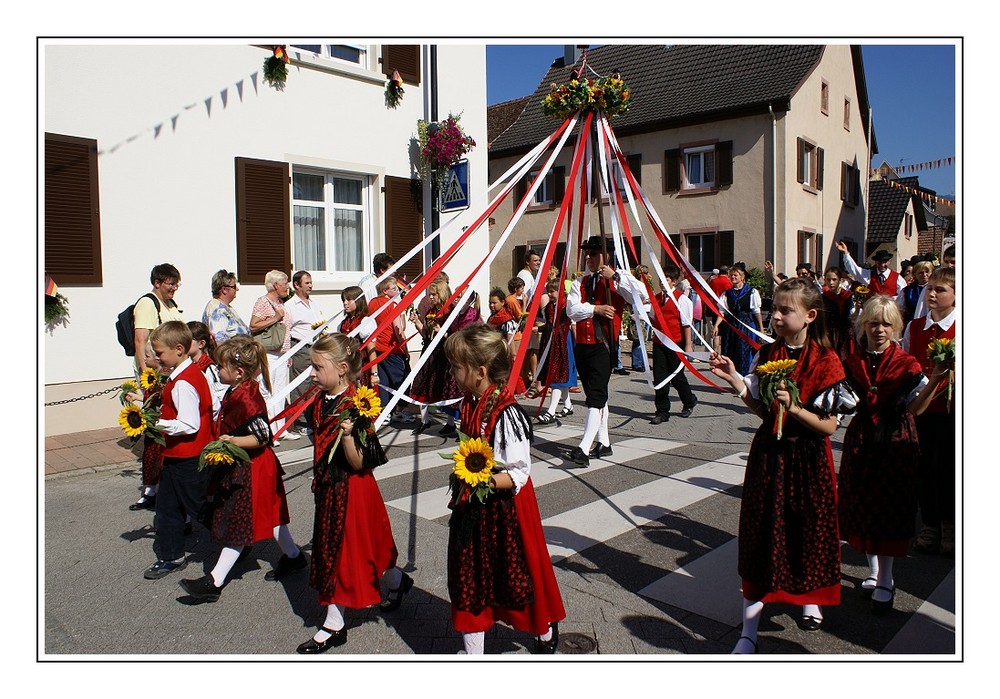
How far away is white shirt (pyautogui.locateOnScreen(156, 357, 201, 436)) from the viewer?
3.99 m

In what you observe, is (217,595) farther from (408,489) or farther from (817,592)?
(817,592)

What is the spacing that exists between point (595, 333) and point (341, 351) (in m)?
3.61

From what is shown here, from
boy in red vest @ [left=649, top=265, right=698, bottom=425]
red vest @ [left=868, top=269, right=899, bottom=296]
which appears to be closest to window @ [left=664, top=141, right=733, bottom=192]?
red vest @ [left=868, top=269, right=899, bottom=296]

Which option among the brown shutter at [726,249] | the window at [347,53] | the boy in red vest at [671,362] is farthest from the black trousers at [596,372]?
the brown shutter at [726,249]

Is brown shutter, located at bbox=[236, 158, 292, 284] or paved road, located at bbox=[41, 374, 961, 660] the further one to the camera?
brown shutter, located at bbox=[236, 158, 292, 284]

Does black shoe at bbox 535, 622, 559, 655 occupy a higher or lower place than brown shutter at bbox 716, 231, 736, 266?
lower

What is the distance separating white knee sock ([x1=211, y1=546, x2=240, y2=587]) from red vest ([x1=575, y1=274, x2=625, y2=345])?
3737 millimetres

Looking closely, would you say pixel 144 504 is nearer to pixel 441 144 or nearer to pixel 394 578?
pixel 394 578

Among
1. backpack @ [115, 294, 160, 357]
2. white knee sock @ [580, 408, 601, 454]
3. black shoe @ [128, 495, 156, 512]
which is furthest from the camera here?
backpack @ [115, 294, 160, 357]

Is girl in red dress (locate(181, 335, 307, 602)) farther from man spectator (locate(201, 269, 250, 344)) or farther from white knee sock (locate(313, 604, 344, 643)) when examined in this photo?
man spectator (locate(201, 269, 250, 344))

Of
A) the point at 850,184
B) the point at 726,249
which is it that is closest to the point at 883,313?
the point at 726,249

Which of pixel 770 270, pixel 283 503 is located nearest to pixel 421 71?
pixel 283 503

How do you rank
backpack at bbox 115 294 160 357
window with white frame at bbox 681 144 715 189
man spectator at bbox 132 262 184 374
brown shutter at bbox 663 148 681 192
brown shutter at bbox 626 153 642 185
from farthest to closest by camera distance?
1. brown shutter at bbox 626 153 642 185
2. brown shutter at bbox 663 148 681 192
3. window with white frame at bbox 681 144 715 189
4. backpack at bbox 115 294 160 357
5. man spectator at bbox 132 262 184 374

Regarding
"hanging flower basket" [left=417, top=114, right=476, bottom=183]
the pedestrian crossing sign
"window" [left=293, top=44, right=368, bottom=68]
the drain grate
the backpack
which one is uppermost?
"window" [left=293, top=44, right=368, bottom=68]
